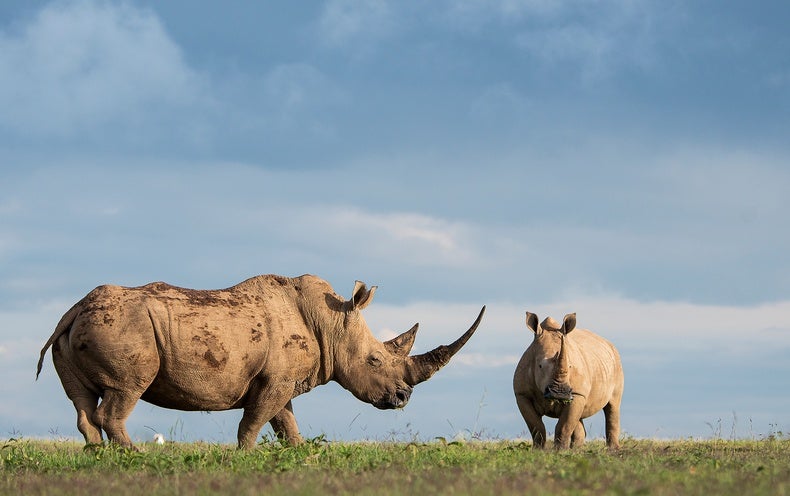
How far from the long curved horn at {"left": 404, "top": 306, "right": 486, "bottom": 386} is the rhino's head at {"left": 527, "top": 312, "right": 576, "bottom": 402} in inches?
38.0

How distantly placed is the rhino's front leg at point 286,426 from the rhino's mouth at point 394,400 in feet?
3.75

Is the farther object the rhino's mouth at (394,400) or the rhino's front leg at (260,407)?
the rhino's mouth at (394,400)

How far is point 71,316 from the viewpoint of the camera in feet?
38.5

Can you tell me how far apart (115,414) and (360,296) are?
3.58 meters

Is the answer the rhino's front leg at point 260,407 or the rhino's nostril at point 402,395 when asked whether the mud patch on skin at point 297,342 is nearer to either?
the rhino's front leg at point 260,407

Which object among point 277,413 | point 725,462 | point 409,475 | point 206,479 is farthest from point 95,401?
point 725,462

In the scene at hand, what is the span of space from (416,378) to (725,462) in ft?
14.8

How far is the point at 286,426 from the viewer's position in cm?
1276

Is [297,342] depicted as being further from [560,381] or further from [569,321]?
[569,321]

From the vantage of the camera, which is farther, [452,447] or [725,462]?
[452,447]

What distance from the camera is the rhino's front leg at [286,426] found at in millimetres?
12758

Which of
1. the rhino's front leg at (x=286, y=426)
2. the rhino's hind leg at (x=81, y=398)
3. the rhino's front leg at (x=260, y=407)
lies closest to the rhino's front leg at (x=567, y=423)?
the rhino's front leg at (x=286, y=426)

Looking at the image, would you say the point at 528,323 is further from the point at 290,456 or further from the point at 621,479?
the point at 621,479

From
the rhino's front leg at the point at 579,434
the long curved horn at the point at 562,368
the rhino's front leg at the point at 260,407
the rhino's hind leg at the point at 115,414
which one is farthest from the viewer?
the rhino's front leg at the point at 579,434
